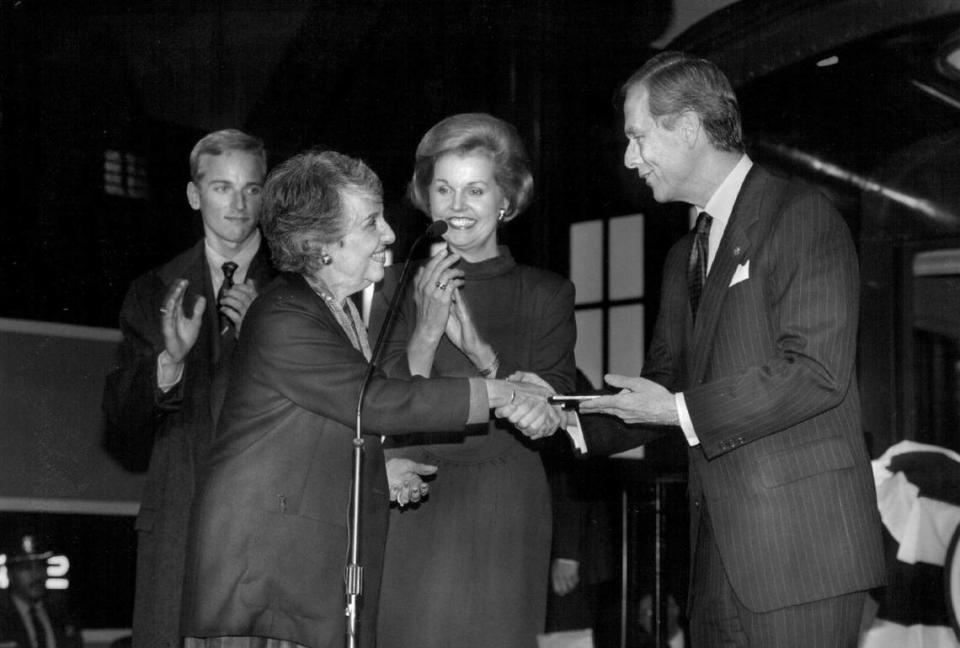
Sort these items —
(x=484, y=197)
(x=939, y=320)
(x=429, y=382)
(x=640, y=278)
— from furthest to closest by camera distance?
(x=640, y=278) < (x=939, y=320) < (x=484, y=197) < (x=429, y=382)

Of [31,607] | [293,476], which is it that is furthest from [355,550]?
Answer: [31,607]

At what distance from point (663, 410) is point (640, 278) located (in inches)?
109

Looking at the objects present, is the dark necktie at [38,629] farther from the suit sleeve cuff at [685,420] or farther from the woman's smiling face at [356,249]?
the suit sleeve cuff at [685,420]

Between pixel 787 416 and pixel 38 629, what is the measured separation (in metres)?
2.96

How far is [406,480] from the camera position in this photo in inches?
124

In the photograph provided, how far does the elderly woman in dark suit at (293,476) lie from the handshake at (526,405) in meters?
0.09

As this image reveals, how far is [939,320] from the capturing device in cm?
501

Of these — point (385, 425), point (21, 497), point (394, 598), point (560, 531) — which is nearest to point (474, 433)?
point (394, 598)

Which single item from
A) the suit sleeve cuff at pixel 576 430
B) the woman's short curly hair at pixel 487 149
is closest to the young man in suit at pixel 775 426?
the suit sleeve cuff at pixel 576 430

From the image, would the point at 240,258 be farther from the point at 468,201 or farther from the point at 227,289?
the point at 468,201

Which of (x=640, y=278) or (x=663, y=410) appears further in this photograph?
(x=640, y=278)

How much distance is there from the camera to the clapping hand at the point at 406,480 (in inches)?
124

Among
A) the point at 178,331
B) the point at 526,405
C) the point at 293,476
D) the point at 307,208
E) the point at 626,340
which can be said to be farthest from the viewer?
the point at 626,340

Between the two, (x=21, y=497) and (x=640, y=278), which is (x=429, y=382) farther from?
(x=640, y=278)
